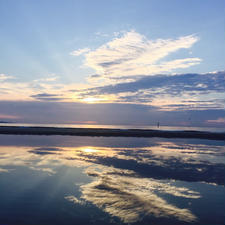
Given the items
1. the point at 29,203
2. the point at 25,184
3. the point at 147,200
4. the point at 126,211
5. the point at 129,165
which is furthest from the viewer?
the point at 129,165

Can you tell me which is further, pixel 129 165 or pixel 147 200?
pixel 129 165

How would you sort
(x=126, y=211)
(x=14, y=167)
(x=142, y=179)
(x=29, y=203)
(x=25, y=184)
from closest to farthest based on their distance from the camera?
1. (x=126, y=211)
2. (x=29, y=203)
3. (x=25, y=184)
4. (x=142, y=179)
5. (x=14, y=167)

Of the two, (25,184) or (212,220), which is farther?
(25,184)

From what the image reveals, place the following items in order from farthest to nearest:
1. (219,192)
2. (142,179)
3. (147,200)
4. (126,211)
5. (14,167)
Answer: (14,167), (142,179), (219,192), (147,200), (126,211)

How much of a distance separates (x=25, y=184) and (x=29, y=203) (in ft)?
10.1

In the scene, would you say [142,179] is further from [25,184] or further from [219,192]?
[25,184]

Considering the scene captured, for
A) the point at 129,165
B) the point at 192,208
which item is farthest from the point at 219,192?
the point at 129,165

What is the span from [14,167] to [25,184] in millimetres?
4821

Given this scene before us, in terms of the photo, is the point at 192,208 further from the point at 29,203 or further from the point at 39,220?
the point at 29,203

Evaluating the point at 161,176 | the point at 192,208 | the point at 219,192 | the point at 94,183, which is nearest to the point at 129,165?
the point at 161,176

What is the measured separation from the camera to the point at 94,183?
1277 centimetres

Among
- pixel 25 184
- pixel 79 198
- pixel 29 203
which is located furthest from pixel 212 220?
pixel 25 184

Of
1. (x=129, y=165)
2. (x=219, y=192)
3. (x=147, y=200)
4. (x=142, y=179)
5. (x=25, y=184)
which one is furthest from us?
(x=129, y=165)

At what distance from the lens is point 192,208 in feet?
30.0
